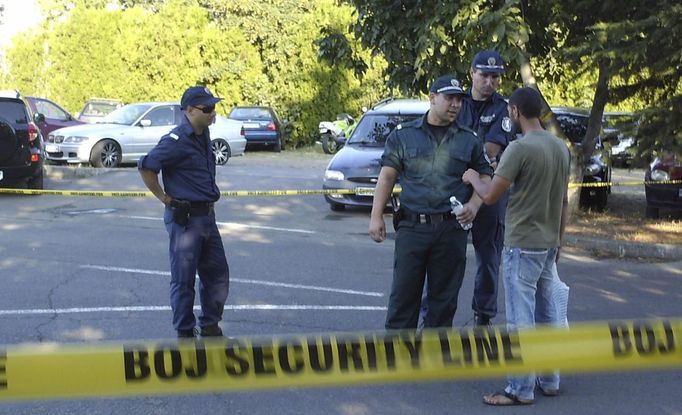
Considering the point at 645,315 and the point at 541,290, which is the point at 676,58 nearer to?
the point at 645,315

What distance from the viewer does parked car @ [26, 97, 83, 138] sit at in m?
21.9

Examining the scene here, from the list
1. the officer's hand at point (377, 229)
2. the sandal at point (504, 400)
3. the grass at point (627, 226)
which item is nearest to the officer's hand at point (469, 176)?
the officer's hand at point (377, 229)

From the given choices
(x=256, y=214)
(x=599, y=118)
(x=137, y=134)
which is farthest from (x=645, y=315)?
(x=137, y=134)

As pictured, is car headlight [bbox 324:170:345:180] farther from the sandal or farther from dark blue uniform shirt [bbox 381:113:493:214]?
the sandal

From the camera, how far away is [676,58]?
9.27 m

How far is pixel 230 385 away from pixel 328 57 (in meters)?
10.9

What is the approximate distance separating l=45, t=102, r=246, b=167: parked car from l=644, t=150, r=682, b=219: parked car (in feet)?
32.3

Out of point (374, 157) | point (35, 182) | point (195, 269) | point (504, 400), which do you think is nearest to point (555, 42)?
point (374, 157)

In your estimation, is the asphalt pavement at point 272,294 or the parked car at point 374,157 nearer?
the asphalt pavement at point 272,294

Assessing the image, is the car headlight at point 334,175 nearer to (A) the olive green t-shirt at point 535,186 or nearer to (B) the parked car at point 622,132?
(B) the parked car at point 622,132

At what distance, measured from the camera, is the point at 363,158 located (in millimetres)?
12688

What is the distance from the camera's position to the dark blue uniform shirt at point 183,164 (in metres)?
5.38

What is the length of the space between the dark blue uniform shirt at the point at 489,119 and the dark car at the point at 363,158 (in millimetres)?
5987

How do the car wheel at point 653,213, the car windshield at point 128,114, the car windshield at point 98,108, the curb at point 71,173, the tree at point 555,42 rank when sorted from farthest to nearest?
the car windshield at point 98,108, the car windshield at point 128,114, the curb at point 71,173, the car wheel at point 653,213, the tree at point 555,42
